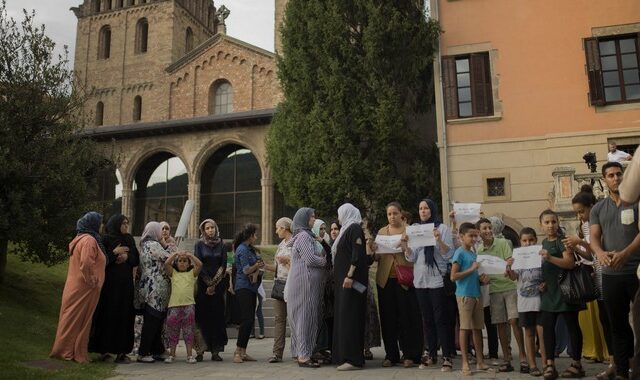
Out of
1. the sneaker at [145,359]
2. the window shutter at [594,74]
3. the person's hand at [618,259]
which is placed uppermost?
the window shutter at [594,74]

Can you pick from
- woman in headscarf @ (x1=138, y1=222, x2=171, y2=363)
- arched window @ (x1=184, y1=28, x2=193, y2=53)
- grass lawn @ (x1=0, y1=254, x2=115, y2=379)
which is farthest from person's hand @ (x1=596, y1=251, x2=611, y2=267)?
arched window @ (x1=184, y1=28, x2=193, y2=53)

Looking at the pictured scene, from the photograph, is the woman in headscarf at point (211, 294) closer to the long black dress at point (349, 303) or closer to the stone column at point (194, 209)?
the long black dress at point (349, 303)

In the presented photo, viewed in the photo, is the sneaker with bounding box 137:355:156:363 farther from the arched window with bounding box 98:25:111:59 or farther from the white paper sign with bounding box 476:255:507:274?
the arched window with bounding box 98:25:111:59

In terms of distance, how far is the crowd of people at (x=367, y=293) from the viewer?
17.5ft

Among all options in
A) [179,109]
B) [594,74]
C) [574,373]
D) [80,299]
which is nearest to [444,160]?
[594,74]

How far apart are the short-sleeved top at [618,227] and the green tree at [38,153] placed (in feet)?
30.8

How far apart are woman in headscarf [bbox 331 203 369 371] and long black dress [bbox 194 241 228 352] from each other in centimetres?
179

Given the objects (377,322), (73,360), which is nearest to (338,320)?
(377,322)

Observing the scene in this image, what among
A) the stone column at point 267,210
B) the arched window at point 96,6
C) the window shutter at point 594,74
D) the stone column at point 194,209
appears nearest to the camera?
the window shutter at point 594,74

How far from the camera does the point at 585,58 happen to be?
1512 cm

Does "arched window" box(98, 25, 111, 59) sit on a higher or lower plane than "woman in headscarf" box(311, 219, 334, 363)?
higher

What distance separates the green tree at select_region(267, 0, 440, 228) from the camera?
1658cm

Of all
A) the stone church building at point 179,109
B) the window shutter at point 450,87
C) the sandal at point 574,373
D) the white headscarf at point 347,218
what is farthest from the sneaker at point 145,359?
the window shutter at point 450,87

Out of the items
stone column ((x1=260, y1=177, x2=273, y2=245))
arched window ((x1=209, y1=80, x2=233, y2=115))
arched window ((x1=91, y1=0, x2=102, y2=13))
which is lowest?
stone column ((x1=260, y1=177, x2=273, y2=245))
